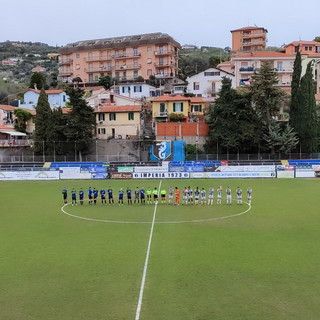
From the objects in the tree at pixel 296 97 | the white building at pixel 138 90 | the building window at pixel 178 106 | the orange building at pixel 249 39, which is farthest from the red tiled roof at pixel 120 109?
the orange building at pixel 249 39

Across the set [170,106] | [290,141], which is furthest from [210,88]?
[290,141]

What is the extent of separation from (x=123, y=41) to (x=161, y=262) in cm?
8600

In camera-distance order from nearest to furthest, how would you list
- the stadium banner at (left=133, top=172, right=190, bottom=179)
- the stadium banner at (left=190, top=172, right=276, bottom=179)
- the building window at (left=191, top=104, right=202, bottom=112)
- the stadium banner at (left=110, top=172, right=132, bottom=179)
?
the stadium banner at (left=190, top=172, right=276, bottom=179)
the stadium banner at (left=133, top=172, right=190, bottom=179)
the stadium banner at (left=110, top=172, right=132, bottom=179)
the building window at (left=191, top=104, right=202, bottom=112)

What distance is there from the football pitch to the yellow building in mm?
35296

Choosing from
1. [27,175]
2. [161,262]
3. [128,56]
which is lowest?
[161,262]

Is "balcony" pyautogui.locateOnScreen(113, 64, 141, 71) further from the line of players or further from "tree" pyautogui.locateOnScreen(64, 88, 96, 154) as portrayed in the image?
the line of players

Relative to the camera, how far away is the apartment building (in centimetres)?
9275

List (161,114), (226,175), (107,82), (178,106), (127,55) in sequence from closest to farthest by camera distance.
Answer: (226,175) < (178,106) < (161,114) < (107,82) < (127,55)

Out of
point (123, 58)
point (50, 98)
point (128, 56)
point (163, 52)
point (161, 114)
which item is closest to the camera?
point (161, 114)

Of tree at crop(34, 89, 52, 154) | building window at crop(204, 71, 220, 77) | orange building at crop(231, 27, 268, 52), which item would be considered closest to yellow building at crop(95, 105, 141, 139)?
tree at crop(34, 89, 52, 154)

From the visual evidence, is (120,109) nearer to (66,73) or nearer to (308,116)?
(308,116)

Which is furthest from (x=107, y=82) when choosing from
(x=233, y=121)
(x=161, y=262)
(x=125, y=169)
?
(x=161, y=262)

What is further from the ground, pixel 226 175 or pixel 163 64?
pixel 163 64

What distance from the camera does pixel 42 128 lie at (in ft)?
198
